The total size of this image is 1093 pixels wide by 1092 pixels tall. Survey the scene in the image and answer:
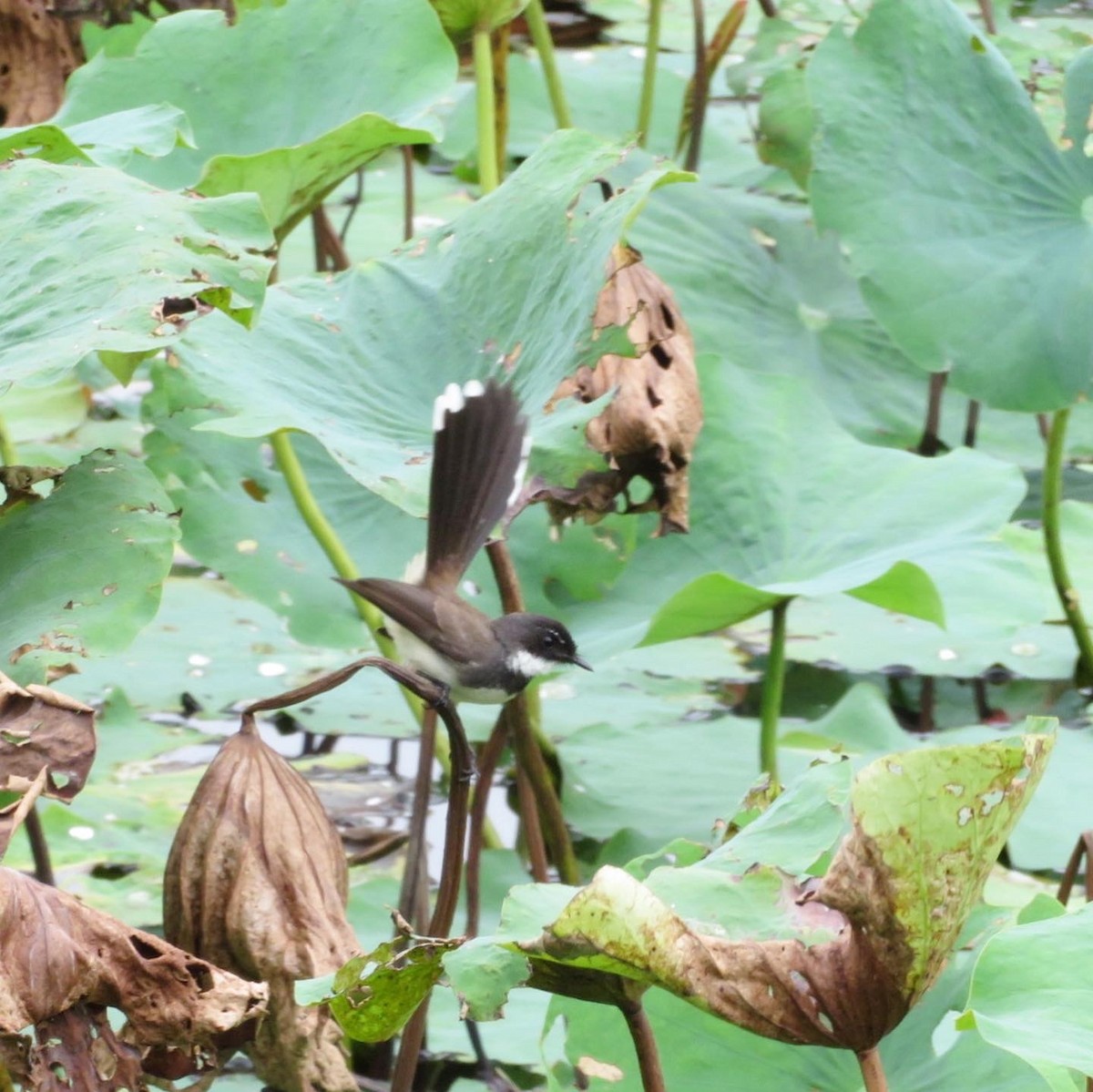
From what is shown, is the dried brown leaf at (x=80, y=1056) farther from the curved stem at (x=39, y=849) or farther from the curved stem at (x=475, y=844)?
the curved stem at (x=475, y=844)

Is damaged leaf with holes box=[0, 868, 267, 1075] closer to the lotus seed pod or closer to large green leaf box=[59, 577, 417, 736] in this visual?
large green leaf box=[59, 577, 417, 736]

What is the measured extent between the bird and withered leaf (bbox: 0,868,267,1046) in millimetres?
366

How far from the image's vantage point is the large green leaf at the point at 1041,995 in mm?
821

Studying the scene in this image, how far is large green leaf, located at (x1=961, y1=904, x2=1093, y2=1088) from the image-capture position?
82 centimetres

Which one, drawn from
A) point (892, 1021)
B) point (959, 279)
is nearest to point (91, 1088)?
point (892, 1021)

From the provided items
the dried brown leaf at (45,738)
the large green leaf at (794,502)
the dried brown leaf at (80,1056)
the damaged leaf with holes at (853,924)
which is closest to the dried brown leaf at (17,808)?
the dried brown leaf at (45,738)

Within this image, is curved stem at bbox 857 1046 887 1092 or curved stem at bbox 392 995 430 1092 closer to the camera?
curved stem at bbox 857 1046 887 1092

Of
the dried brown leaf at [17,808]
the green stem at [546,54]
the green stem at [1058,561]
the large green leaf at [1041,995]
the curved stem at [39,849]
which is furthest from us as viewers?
the green stem at [546,54]

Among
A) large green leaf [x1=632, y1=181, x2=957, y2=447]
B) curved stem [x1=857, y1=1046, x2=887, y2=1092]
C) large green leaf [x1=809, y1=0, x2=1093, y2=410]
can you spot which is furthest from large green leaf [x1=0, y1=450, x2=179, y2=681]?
large green leaf [x1=632, y1=181, x2=957, y2=447]

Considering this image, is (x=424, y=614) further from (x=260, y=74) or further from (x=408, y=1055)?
(x=260, y=74)

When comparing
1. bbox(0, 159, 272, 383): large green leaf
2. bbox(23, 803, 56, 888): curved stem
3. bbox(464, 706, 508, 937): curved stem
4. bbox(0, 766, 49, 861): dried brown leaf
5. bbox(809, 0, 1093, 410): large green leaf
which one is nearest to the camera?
bbox(0, 766, 49, 861): dried brown leaf

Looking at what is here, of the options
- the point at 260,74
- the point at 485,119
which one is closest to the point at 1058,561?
the point at 485,119

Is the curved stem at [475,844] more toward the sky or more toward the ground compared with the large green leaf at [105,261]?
more toward the ground

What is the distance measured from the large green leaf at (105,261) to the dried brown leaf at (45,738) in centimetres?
23
